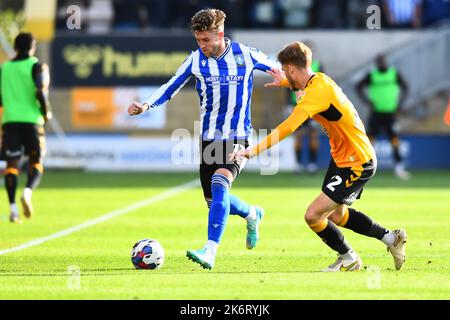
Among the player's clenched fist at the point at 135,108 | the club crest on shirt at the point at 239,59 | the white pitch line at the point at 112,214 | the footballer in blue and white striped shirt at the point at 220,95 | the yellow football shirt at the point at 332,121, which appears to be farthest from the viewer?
the white pitch line at the point at 112,214

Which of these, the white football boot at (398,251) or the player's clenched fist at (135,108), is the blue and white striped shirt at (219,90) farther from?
the white football boot at (398,251)

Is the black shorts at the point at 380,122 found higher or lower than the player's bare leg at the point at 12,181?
lower

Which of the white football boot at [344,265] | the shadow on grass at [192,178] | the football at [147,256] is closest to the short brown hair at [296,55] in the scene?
the white football boot at [344,265]

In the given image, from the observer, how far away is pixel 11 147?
1392cm

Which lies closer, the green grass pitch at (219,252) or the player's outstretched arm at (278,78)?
the green grass pitch at (219,252)

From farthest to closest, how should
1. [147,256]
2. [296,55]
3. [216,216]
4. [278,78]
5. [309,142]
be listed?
[309,142] → [278,78] → [216,216] → [147,256] → [296,55]

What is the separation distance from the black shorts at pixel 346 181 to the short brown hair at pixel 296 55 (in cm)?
88

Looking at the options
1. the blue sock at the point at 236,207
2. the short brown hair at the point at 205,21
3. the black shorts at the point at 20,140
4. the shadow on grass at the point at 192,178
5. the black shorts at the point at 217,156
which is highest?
the short brown hair at the point at 205,21

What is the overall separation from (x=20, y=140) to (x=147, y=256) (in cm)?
522

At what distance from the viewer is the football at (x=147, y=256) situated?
30.1 feet

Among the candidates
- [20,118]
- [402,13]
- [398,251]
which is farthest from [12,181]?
[402,13]

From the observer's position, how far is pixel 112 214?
48.8 ft

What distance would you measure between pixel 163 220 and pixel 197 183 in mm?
7657

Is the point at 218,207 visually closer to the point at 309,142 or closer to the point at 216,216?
the point at 216,216
